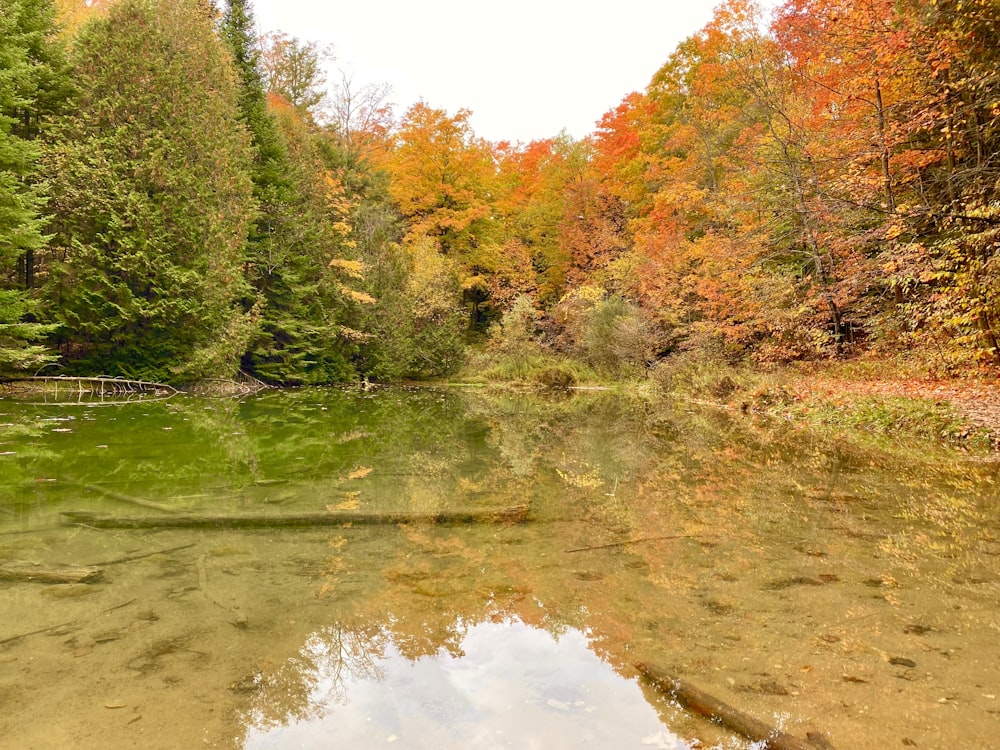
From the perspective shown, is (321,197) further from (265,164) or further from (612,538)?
(612,538)

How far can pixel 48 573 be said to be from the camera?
11.3 ft

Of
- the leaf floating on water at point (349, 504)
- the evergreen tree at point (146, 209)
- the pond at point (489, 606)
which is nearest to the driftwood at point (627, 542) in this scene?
the pond at point (489, 606)

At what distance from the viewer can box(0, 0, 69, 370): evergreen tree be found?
41.2 ft

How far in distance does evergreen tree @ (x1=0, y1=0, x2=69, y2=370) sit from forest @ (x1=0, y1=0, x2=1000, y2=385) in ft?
0.26

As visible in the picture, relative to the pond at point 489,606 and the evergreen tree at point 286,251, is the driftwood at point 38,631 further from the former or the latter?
the evergreen tree at point 286,251

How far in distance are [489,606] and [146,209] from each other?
Result: 54.3ft

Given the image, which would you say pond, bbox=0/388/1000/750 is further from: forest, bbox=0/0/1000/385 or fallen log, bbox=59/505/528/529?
forest, bbox=0/0/1000/385

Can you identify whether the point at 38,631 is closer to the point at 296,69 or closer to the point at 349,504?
the point at 349,504

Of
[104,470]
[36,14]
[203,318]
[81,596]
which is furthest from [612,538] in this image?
[36,14]

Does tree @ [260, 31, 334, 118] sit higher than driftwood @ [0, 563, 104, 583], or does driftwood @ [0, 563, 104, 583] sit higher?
tree @ [260, 31, 334, 118]

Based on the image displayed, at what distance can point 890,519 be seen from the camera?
16.5 feet

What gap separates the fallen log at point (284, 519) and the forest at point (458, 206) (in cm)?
886

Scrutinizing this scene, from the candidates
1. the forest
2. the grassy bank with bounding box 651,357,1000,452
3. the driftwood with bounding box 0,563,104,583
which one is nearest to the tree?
the forest

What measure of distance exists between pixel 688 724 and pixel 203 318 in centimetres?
1744
